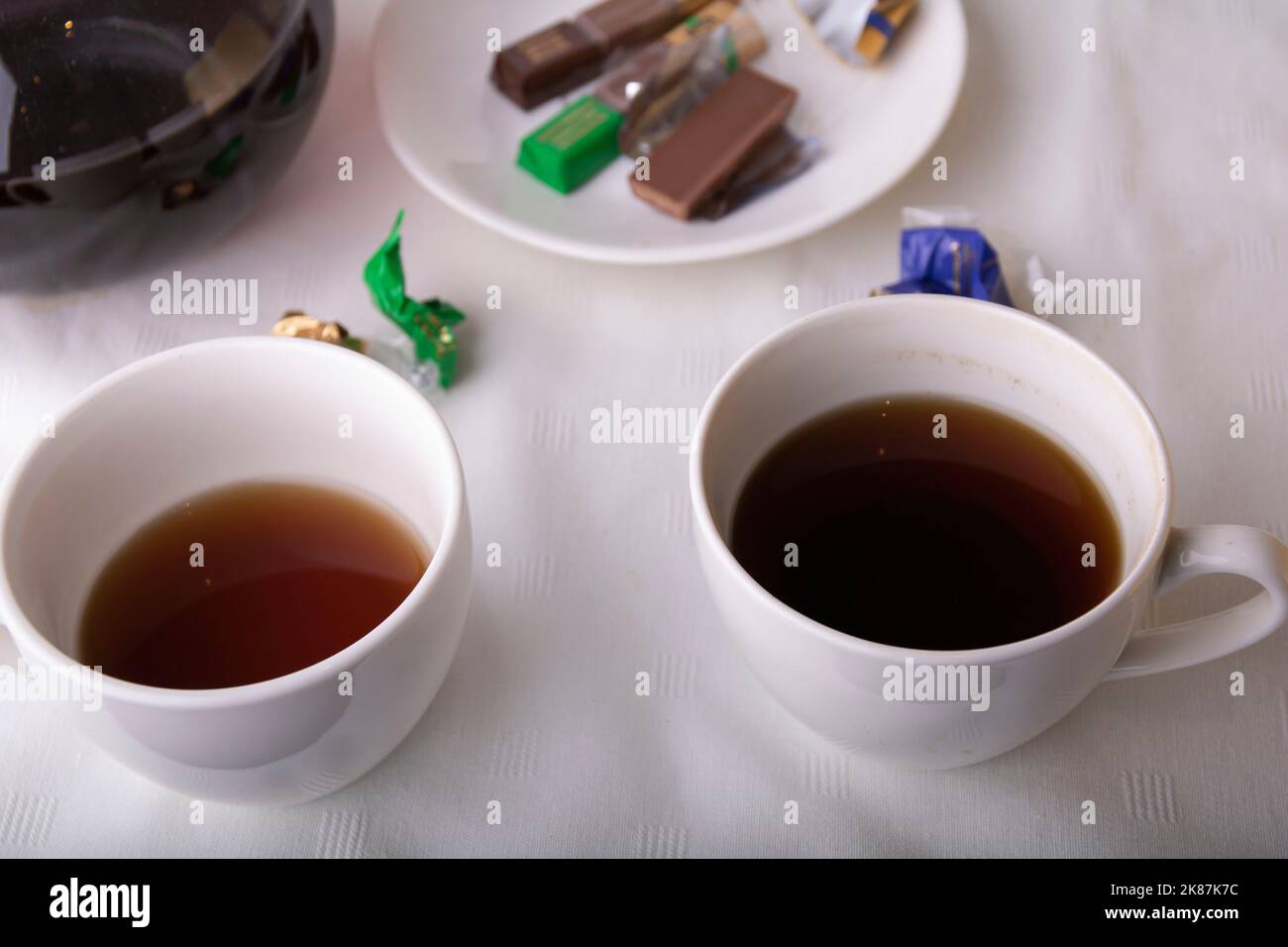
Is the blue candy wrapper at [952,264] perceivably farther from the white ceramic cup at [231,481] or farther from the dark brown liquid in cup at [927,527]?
the white ceramic cup at [231,481]

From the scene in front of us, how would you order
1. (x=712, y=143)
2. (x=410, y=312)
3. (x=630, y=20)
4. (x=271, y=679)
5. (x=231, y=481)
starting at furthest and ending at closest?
(x=630, y=20) → (x=712, y=143) → (x=410, y=312) → (x=231, y=481) → (x=271, y=679)

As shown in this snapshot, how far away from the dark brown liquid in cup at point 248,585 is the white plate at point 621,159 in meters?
0.28

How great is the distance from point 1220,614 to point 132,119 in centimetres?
73

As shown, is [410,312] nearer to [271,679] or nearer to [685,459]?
[685,459]

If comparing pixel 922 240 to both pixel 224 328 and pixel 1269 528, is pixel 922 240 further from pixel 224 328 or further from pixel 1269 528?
pixel 224 328

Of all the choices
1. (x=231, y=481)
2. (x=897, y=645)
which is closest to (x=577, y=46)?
(x=231, y=481)

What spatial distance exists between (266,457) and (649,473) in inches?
9.8

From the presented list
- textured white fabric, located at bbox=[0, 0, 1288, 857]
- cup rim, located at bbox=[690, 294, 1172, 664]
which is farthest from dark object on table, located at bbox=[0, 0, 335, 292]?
cup rim, located at bbox=[690, 294, 1172, 664]

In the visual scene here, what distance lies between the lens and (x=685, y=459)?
0.83m

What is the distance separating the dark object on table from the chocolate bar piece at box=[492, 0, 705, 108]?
0.19m

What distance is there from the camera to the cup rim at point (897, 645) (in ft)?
1.75

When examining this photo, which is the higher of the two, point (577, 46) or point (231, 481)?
point (577, 46)

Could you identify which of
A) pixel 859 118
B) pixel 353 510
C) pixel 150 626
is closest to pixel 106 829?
pixel 150 626
